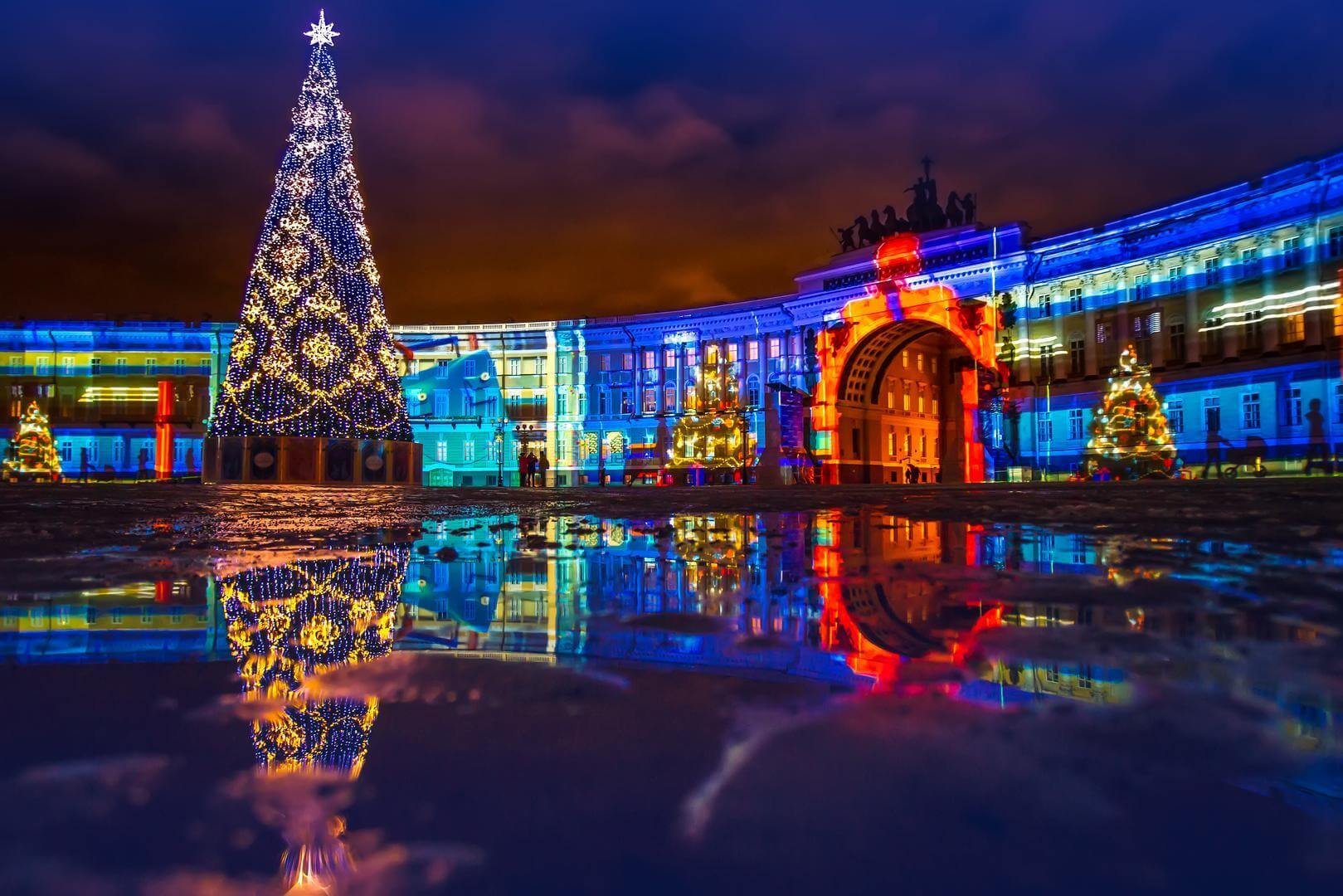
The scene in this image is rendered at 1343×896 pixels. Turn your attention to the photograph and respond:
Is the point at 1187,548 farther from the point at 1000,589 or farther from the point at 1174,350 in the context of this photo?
the point at 1174,350

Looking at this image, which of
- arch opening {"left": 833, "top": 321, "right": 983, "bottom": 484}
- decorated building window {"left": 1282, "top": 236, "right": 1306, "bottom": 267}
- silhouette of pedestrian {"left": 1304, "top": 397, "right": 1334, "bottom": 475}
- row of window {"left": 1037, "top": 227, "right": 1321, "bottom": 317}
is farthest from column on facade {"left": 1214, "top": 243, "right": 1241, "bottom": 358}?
arch opening {"left": 833, "top": 321, "right": 983, "bottom": 484}

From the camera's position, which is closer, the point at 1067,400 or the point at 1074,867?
the point at 1074,867

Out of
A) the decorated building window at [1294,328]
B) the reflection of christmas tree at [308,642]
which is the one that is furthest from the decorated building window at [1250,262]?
the reflection of christmas tree at [308,642]

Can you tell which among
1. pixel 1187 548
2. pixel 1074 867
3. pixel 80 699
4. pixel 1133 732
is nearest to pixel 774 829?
pixel 1074 867

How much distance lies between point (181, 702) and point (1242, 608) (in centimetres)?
245

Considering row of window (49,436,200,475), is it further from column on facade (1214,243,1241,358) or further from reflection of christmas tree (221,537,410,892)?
reflection of christmas tree (221,537,410,892)

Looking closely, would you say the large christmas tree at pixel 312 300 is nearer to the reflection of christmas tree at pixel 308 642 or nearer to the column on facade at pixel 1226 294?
the reflection of christmas tree at pixel 308 642

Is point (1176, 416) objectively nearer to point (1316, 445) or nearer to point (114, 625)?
point (1316, 445)

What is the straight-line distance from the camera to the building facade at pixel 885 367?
33.5m

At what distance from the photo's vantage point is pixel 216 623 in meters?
2.16

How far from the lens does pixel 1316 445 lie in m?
30.5

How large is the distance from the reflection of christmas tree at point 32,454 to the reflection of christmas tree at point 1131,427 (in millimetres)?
44865

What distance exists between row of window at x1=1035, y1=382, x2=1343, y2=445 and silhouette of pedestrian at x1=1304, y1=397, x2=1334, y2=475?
0.10ft

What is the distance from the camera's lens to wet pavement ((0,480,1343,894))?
811mm
